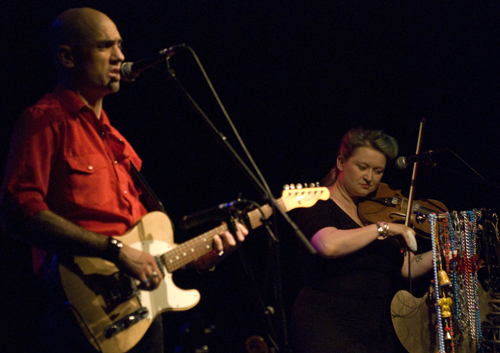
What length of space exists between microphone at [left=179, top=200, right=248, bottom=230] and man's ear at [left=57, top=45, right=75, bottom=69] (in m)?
0.97

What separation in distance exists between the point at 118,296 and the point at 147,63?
1.00 metres

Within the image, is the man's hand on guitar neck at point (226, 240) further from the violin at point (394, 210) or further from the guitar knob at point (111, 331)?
the violin at point (394, 210)

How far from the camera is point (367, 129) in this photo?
10.5 ft

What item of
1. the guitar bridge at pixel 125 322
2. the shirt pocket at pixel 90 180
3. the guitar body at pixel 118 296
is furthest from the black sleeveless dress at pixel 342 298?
the shirt pocket at pixel 90 180

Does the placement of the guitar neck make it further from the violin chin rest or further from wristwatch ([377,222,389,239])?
the violin chin rest

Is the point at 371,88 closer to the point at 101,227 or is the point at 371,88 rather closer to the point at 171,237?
the point at 171,237

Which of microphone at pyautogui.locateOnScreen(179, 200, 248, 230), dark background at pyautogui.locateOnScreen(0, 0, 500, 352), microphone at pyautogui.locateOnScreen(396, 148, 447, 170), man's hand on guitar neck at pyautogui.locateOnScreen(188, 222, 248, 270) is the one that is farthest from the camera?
dark background at pyautogui.locateOnScreen(0, 0, 500, 352)

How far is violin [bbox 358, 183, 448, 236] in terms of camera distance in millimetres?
3039

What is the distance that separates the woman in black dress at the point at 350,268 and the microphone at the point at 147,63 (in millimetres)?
1421

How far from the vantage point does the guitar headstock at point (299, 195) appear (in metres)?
2.46

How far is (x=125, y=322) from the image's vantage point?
1836 millimetres

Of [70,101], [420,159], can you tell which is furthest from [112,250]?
[420,159]

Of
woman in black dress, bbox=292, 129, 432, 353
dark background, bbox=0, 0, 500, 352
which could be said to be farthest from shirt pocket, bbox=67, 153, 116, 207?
woman in black dress, bbox=292, 129, 432, 353

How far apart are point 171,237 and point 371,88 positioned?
103 inches
